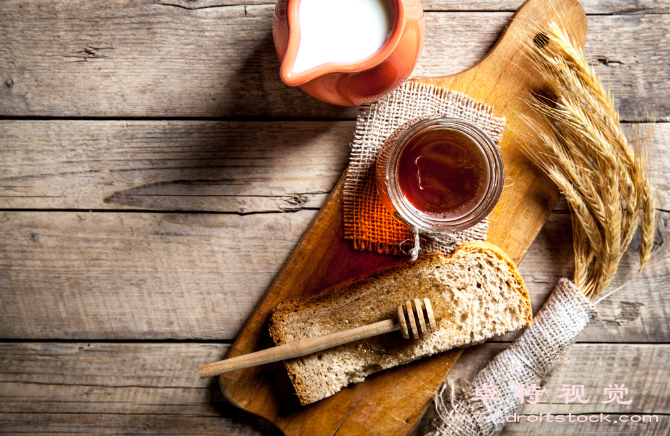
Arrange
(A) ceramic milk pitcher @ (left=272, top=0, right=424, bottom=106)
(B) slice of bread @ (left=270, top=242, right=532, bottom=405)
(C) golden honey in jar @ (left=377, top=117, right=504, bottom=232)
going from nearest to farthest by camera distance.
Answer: (A) ceramic milk pitcher @ (left=272, top=0, right=424, bottom=106) → (C) golden honey in jar @ (left=377, top=117, right=504, bottom=232) → (B) slice of bread @ (left=270, top=242, right=532, bottom=405)

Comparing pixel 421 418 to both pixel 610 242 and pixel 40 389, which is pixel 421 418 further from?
pixel 40 389

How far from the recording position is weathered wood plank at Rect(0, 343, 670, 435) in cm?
129

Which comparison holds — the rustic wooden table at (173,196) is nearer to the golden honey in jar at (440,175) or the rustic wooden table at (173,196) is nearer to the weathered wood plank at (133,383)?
the weathered wood plank at (133,383)

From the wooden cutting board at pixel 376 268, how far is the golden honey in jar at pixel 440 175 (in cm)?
17

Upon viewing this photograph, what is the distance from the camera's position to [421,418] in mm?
1265

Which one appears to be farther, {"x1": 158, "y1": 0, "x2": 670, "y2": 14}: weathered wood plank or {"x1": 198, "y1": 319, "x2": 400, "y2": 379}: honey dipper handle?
{"x1": 158, "y1": 0, "x2": 670, "y2": 14}: weathered wood plank

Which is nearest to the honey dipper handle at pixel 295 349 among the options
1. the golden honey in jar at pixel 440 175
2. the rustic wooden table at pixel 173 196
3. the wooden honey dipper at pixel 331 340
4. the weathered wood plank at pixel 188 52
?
the wooden honey dipper at pixel 331 340

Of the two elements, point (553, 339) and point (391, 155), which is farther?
point (553, 339)

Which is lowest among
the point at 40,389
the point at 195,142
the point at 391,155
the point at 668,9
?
the point at 40,389

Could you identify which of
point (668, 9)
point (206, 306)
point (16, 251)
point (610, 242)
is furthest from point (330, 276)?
point (668, 9)

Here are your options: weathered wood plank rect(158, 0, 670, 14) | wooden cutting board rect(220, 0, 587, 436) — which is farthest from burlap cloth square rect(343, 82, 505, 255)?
weathered wood plank rect(158, 0, 670, 14)

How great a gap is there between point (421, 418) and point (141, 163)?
109 centimetres

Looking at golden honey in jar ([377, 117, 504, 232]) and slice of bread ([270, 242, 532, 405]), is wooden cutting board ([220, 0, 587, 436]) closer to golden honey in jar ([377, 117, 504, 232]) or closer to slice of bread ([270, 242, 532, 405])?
slice of bread ([270, 242, 532, 405])

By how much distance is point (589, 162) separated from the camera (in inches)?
46.0
